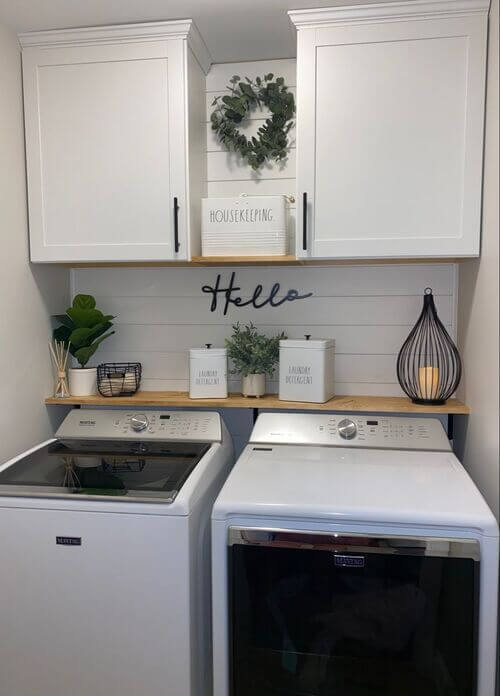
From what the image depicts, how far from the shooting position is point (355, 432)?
1990 millimetres

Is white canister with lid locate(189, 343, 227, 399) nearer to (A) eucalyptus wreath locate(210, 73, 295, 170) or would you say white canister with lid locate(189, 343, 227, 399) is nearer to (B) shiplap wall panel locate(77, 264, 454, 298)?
(B) shiplap wall panel locate(77, 264, 454, 298)

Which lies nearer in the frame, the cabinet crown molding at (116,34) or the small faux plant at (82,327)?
the cabinet crown molding at (116,34)

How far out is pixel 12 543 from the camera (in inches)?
63.9

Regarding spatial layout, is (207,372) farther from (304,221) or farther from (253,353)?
(304,221)

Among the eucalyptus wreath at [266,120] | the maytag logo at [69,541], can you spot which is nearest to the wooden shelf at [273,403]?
the maytag logo at [69,541]

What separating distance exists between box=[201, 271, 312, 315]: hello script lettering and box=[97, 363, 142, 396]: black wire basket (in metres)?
0.40

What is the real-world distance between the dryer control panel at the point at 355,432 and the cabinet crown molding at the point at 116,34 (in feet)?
Result: 4.44

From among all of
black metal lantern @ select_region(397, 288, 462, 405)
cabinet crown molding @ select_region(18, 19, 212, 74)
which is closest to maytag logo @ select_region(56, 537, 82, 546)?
black metal lantern @ select_region(397, 288, 462, 405)

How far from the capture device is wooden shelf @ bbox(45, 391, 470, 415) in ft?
6.72

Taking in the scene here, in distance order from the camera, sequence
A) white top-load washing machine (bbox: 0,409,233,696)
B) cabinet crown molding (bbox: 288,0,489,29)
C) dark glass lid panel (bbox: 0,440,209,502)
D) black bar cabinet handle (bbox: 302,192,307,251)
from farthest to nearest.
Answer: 1. black bar cabinet handle (bbox: 302,192,307,251)
2. cabinet crown molding (bbox: 288,0,489,29)
3. dark glass lid panel (bbox: 0,440,209,502)
4. white top-load washing machine (bbox: 0,409,233,696)

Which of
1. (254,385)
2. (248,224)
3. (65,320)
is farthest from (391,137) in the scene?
(65,320)

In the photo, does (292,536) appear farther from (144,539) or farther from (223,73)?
(223,73)

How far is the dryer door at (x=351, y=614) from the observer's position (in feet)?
4.72

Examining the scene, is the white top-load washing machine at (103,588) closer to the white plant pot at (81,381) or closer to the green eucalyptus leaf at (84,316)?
the white plant pot at (81,381)
